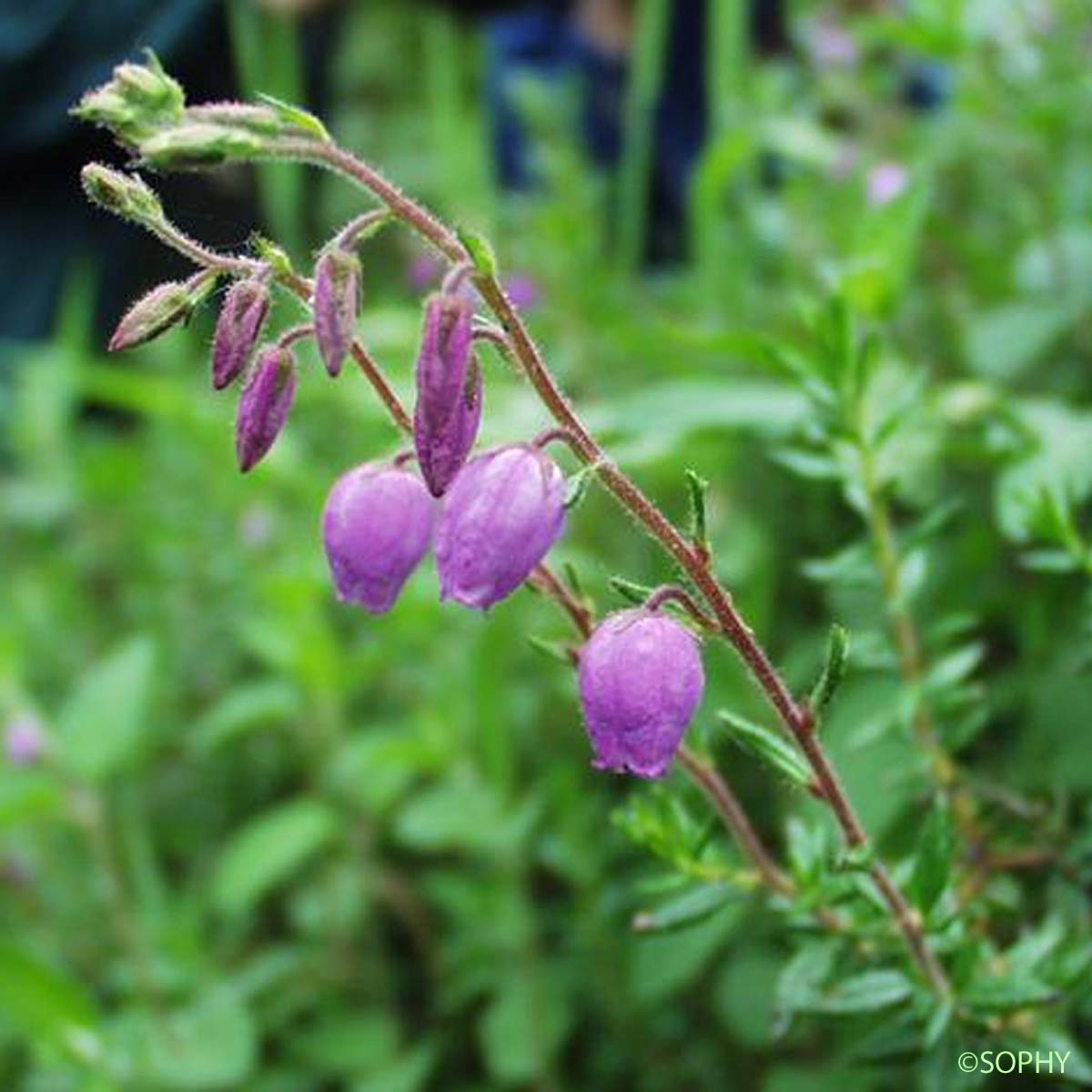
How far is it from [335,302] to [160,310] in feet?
0.42

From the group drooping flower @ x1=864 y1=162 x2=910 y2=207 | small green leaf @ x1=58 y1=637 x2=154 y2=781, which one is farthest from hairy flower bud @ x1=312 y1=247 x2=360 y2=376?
drooping flower @ x1=864 y1=162 x2=910 y2=207

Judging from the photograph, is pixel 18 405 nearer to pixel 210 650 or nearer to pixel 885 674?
pixel 210 650

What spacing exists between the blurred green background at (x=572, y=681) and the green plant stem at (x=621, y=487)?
148 mm

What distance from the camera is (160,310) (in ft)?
3.26

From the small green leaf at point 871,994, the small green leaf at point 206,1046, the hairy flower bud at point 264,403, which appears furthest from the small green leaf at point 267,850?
the hairy flower bud at point 264,403

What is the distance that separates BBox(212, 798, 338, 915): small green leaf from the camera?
197 centimetres

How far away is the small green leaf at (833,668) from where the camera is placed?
1016mm

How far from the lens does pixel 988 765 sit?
188 centimetres

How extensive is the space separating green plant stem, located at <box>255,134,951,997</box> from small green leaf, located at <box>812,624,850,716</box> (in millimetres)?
17

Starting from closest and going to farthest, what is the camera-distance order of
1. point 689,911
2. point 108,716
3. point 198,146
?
point 198,146, point 689,911, point 108,716

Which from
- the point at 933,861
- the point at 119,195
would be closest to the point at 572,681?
the point at 933,861

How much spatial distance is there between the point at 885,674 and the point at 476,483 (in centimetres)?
100

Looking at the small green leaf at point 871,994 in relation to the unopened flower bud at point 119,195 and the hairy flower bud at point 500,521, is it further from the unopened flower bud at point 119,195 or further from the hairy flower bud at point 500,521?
the unopened flower bud at point 119,195

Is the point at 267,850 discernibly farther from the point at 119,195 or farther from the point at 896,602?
Answer: the point at 119,195
